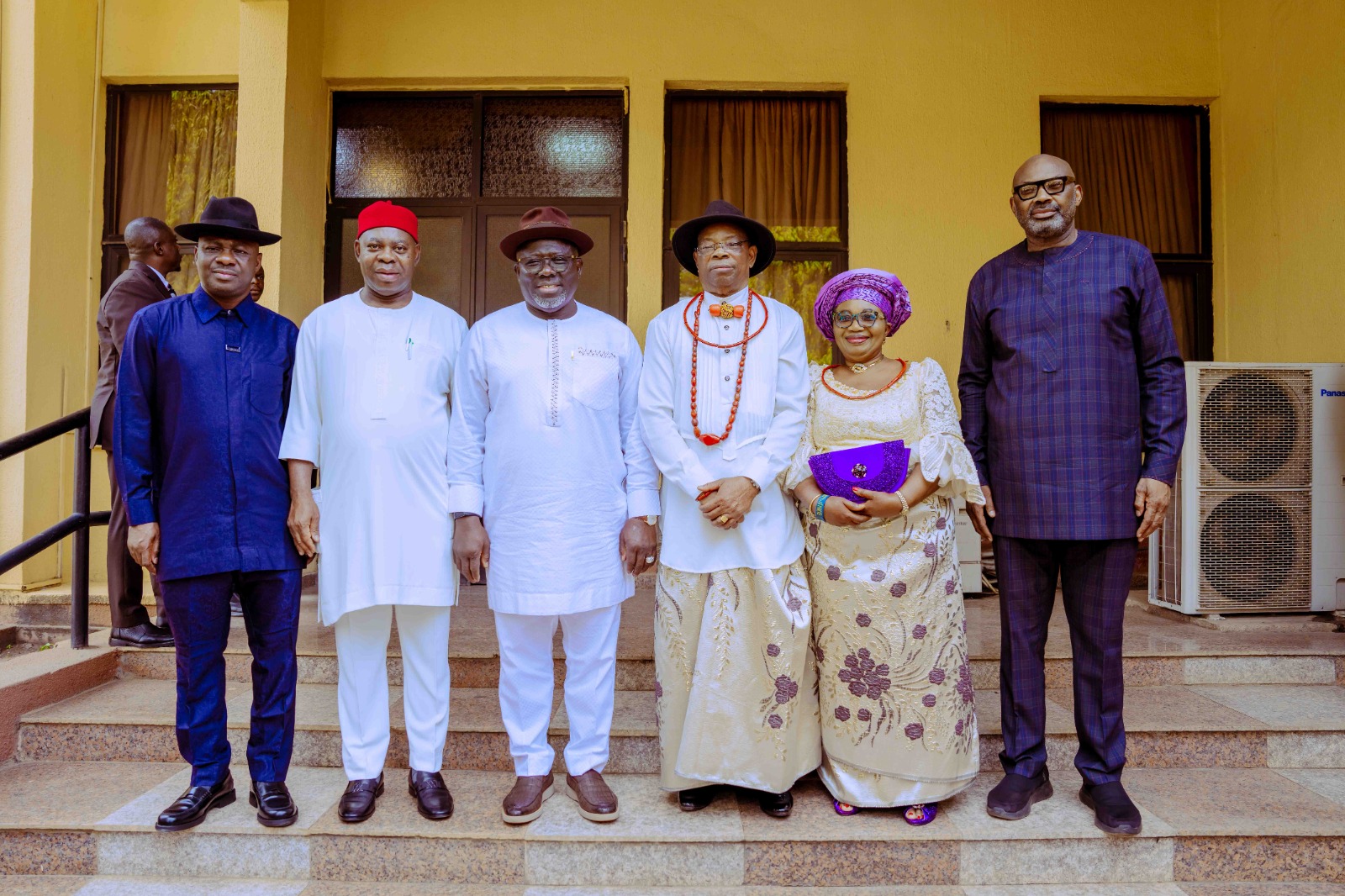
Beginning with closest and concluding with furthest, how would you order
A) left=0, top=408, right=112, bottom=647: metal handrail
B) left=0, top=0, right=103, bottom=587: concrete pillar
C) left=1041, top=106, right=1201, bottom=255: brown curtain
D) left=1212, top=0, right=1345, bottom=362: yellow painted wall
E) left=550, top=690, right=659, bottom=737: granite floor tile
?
left=550, top=690, right=659, bottom=737: granite floor tile → left=0, top=408, right=112, bottom=647: metal handrail → left=1212, top=0, right=1345, bottom=362: yellow painted wall → left=0, top=0, right=103, bottom=587: concrete pillar → left=1041, top=106, right=1201, bottom=255: brown curtain

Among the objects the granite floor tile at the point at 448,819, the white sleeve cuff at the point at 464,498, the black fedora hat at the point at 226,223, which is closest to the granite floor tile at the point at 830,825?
the granite floor tile at the point at 448,819

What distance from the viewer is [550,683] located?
302 centimetres

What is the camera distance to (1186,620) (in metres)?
4.81

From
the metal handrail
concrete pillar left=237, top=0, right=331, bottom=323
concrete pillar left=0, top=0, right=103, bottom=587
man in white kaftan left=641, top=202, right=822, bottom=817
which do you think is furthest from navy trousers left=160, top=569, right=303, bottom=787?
concrete pillar left=0, top=0, right=103, bottom=587

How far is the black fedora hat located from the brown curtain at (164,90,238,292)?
3.73 m

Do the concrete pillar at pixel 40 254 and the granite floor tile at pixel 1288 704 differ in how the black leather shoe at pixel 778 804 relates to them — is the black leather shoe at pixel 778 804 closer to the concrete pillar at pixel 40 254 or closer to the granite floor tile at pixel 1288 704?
the granite floor tile at pixel 1288 704

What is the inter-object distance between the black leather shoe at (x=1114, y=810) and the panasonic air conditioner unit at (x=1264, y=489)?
2293mm

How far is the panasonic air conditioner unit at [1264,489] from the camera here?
4680 millimetres

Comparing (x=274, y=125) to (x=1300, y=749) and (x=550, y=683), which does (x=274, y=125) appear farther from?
(x=1300, y=749)

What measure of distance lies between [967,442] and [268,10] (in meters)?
4.99

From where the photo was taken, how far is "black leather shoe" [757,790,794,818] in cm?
290

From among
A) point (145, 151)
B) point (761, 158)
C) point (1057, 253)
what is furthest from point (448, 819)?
point (145, 151)

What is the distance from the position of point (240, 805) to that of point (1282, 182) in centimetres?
655

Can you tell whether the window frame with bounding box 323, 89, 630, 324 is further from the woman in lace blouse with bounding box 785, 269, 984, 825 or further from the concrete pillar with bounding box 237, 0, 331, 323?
the woman in lace blouse with bounding box 785, 269, 984, 825
